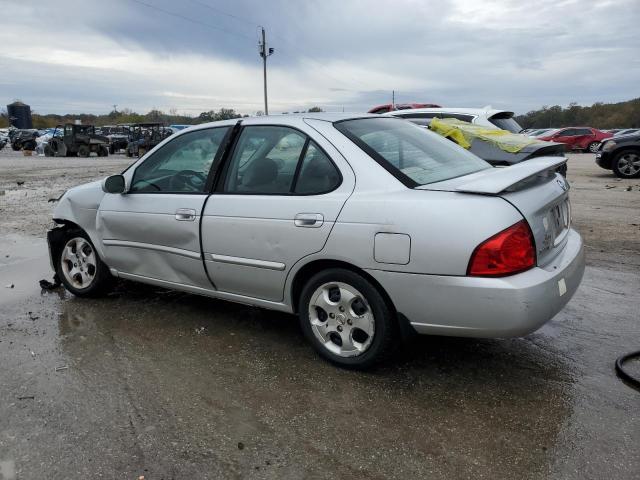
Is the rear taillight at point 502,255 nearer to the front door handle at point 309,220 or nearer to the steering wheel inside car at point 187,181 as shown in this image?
the front door handle at point 309,220

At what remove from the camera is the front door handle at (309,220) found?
3.20 metres

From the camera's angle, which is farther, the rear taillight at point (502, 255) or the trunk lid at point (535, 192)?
the trunk lid at point (535, 192)

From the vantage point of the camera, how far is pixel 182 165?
13.6ft

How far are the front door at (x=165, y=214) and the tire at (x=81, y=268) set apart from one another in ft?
0.87

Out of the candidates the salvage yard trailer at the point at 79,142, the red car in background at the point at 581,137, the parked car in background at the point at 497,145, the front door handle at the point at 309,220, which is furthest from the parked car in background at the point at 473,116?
the salvage yard trailer at the point at 79,142

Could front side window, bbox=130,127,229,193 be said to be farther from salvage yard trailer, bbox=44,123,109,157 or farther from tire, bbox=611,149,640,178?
salvage yard trailer, bbox=44,123,109,157

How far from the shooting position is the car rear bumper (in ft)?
9.01

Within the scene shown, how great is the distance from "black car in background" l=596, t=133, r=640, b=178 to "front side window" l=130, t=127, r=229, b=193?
12.3m

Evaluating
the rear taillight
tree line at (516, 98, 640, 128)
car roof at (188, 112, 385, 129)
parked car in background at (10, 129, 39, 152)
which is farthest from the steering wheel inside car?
tree line at (516, 98, 640, 128)

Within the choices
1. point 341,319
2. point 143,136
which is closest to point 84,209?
point 341,319

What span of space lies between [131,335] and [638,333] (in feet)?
12.0

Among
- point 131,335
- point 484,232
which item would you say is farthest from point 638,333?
point 131,335

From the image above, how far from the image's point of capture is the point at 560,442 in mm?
2598

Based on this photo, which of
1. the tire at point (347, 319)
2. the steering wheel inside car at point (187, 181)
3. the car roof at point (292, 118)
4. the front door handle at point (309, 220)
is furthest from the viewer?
the steering wheel inside car at point (187, 181)
